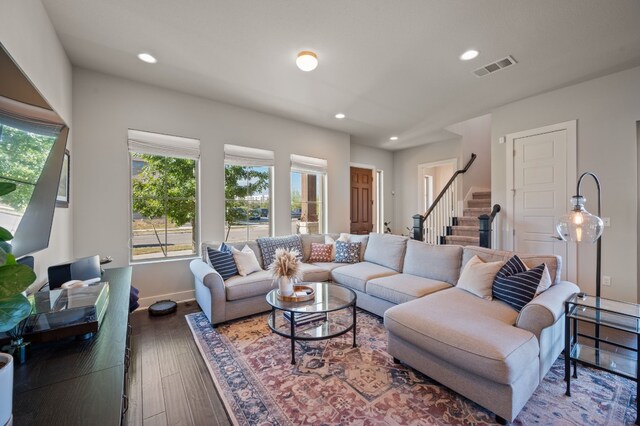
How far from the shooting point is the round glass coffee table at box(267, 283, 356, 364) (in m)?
2.27

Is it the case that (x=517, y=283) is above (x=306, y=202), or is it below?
below

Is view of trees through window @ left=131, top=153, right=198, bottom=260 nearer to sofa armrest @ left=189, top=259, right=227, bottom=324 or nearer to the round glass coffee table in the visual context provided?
sofa armrest @ left=189, top=259, right=227, bottom=324

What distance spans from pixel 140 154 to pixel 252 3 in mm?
2424

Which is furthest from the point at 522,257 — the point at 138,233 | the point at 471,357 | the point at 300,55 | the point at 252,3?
the point at 138,233

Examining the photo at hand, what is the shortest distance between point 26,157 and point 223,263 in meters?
2.12

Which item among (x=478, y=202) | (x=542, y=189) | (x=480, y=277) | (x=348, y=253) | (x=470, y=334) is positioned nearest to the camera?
(x=470, y=334)

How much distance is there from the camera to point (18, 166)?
1227 millimetres

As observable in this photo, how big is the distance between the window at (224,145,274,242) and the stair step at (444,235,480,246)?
10.6 feet

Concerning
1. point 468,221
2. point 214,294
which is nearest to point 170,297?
point 214,294

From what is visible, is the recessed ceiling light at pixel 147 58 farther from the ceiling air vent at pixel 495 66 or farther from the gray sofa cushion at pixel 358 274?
the ceiling air vent at pixel 495 66

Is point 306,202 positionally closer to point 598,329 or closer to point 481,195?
point 481,195

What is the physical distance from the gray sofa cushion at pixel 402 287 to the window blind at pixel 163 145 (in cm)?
292

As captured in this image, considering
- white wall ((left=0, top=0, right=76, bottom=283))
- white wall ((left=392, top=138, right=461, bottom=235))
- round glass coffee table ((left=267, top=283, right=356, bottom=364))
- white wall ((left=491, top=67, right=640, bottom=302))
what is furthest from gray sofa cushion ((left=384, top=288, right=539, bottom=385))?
white wall ((left=392, top=138, right=461, bottom=235))

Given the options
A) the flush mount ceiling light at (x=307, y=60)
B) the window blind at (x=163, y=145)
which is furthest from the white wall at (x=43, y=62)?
the flush mount ceiling light at (x=307, y=60)
